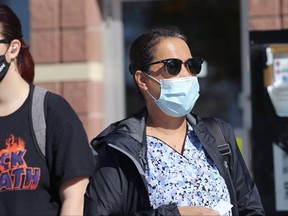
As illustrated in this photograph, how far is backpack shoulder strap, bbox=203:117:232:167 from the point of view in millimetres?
2946

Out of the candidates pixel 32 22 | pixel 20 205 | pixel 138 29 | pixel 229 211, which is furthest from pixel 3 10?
pixel 138 29

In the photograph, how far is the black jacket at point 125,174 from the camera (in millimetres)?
2764

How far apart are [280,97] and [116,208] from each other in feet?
6.42

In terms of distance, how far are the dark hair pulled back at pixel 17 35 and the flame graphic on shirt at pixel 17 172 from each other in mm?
364

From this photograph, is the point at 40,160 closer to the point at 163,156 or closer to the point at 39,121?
the point at 39,121

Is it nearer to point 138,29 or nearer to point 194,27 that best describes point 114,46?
point 138,29

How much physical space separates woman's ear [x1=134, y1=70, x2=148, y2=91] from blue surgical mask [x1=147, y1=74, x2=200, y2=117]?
32mm

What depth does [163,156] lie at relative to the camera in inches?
112

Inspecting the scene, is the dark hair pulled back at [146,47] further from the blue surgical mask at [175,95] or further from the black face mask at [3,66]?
the black face mask at [3,66]

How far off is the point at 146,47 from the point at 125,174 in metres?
0.57

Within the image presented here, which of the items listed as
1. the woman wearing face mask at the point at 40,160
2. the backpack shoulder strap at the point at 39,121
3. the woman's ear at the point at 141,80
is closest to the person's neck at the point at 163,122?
the woman's ear at the point at 141,80

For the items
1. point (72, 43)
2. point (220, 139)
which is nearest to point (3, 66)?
point (220, 139)

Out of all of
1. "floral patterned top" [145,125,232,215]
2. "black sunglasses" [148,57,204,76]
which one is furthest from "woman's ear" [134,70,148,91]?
"floral patterned top" [145,125,232,215]

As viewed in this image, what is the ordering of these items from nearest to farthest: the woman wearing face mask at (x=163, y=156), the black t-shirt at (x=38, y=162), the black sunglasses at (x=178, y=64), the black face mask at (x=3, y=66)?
the black t-shirt at (x=38, y=162) → the black face mask at (x=3, y=66) → the woman wearing face mask at (x=163, y=156) → the black sunglasses at (x=178, y=64)
